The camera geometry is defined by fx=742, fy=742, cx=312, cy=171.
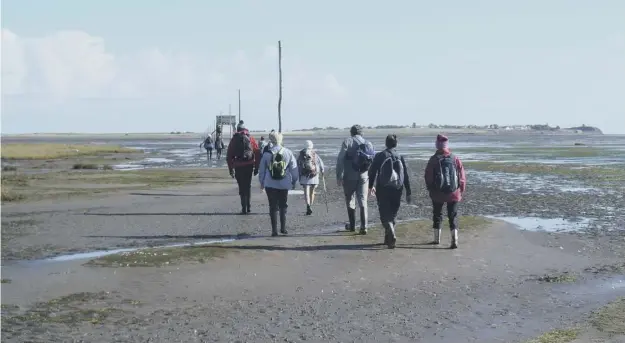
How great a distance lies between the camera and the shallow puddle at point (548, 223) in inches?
615

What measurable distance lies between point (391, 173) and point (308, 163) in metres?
3.84

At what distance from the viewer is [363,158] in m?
13.4

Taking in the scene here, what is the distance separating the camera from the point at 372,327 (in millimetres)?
7844

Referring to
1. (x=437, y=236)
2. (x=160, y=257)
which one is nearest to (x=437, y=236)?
(x=437, y=236)

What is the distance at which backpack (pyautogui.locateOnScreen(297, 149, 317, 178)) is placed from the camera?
51.6 feet

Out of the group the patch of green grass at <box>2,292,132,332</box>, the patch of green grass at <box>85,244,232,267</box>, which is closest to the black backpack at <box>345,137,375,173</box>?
the patch of green grass at <box>85,244,232,267</box>

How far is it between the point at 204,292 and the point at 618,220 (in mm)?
11347

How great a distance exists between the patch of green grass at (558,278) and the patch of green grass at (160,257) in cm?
475

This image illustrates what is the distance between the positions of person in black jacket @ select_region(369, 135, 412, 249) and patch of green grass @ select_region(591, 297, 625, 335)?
428 centimetres

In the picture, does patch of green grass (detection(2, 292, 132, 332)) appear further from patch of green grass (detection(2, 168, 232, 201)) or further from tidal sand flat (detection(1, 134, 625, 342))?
patch of green grass (detection(2, 168, 232, 201))

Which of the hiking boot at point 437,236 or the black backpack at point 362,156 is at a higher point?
the black backpack at point 362,156

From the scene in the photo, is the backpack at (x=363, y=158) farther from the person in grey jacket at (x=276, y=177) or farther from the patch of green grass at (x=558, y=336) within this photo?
the patch of green grass at (x=558, y=336)

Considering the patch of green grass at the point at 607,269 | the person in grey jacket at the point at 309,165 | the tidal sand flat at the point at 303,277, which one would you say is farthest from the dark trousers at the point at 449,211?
the person in grey jacket at the point at 309,165

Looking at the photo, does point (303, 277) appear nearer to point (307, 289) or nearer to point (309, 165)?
point (307, 289)
